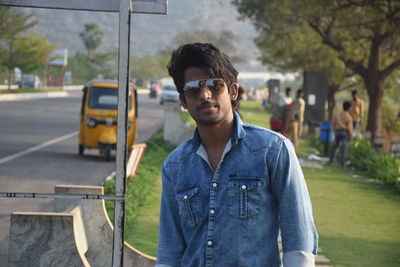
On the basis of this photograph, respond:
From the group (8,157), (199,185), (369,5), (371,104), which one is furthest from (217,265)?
(371,104)

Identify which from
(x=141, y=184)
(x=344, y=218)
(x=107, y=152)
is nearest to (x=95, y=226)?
(x=344, y=218)

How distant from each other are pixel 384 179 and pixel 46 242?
42.7 ft

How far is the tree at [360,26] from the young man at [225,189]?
2313cm

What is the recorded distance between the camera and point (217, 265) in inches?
132

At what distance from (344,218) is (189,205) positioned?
9.69 m

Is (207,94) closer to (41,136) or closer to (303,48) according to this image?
(41,136)

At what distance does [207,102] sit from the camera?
11.3 ft

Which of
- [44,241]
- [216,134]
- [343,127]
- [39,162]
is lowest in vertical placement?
[39,162]

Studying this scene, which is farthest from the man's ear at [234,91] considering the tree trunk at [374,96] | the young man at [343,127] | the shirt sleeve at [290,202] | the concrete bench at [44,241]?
the tree trunk at [374,96]

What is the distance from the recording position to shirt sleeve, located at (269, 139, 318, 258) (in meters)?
3.33

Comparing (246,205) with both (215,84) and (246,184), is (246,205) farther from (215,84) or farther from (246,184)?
(215,84)

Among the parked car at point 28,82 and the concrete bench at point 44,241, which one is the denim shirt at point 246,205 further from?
the parked car at point 28,82

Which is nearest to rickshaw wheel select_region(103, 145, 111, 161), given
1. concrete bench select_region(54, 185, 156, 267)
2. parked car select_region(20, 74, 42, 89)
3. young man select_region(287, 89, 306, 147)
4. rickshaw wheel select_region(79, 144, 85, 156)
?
rickshaw wheel select_region(79, 144, 85, 156)

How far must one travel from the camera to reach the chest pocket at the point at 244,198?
334cm
